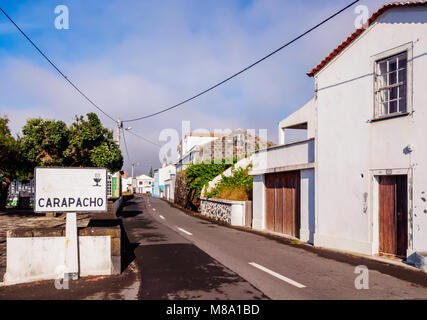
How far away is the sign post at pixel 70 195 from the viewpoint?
7.02 m

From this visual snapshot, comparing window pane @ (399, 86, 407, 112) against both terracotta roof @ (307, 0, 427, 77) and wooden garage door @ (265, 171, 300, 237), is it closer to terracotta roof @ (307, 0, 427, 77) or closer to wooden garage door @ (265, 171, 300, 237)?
terracotta roof @ (307, 0, 427, 77)

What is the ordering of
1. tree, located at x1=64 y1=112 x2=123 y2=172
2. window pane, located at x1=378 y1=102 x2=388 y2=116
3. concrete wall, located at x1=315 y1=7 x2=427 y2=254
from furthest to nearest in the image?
1. tree, located at x1=64 y1=112 x2=123 y2=172
2. window pane, located at x1=378 y1=102 x2=388 y2=116
3. concrete wall, located at x1=315 y1=7 x2=427 y2=254

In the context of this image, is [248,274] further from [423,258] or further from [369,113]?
[369,113]

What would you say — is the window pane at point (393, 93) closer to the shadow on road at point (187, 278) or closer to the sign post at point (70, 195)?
the shadow on road at point (187, 278)

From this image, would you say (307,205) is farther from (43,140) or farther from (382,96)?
(43,140)

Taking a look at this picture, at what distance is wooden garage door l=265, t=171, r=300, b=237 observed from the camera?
14648 mm

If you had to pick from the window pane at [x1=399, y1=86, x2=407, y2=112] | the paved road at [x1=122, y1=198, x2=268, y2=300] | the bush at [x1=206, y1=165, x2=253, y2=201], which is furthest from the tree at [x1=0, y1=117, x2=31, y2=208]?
the window pane at [x1=399, y1=86, x2=407, y2=112]

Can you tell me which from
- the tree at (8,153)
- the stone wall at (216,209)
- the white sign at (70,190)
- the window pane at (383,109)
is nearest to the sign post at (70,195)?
the white sign at (70,190)

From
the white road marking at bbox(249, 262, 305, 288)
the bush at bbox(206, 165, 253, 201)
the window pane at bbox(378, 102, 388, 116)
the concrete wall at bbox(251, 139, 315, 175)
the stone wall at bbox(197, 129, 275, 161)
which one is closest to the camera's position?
the white road marking at bbox(249, 262, 305, 288)

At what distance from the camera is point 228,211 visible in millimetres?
20953

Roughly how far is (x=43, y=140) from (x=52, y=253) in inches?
495

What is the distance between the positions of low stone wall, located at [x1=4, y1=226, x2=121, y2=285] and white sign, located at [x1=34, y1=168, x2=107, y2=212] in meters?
0.51
